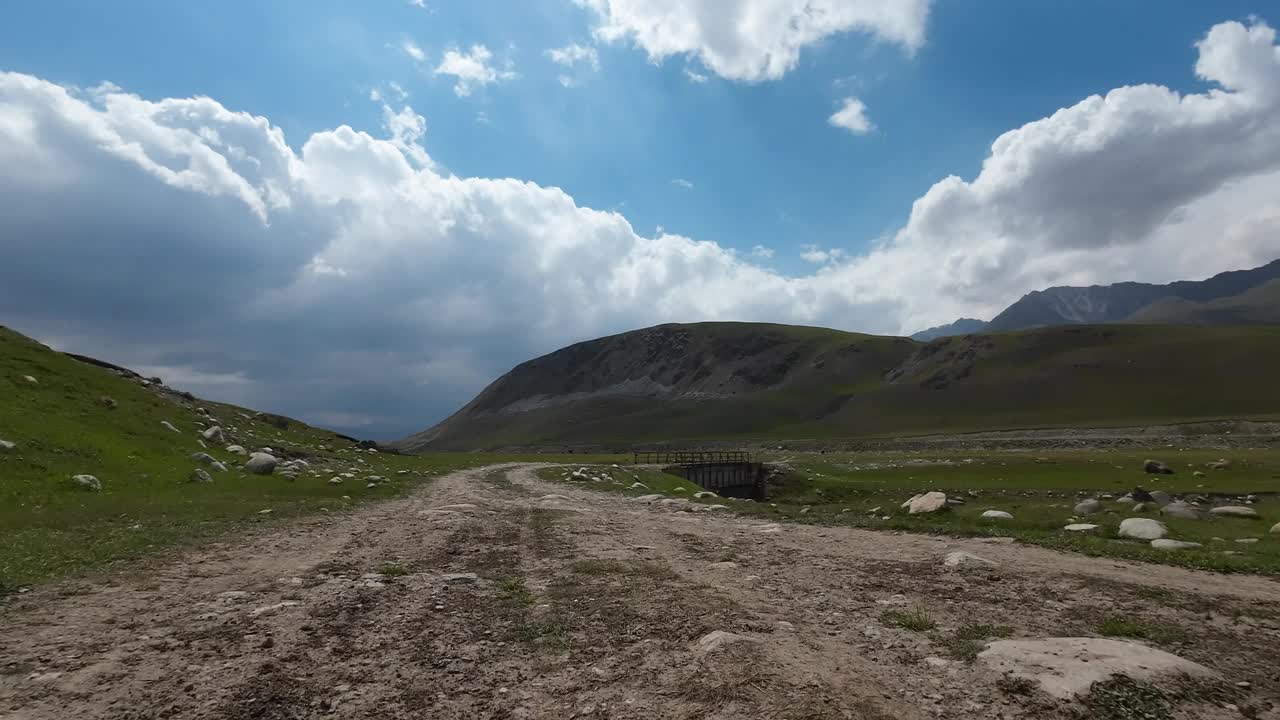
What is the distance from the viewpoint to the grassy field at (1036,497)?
Answer: 1534 cm

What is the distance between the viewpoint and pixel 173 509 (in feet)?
63.4

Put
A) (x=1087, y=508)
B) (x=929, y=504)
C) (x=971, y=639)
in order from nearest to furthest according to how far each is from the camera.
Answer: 1. (x=971, y=639)
2. (x=929, y=504)
3. (x=1087, y=508)

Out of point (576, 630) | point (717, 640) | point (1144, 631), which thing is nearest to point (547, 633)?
point (576, 630)

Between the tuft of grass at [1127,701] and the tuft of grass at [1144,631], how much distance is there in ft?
8.15

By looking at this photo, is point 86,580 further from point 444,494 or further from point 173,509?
point 444,494

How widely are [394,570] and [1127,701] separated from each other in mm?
11611

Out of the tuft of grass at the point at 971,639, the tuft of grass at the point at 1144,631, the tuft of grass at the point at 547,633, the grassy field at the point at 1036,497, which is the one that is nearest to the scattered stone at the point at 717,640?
the tuft of grass at the point at 547,633

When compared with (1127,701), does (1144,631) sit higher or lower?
lower

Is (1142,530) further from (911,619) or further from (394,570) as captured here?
(394,570)

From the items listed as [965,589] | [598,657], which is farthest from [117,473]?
[965,589]

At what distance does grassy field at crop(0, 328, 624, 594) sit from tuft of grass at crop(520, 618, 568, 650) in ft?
30.1

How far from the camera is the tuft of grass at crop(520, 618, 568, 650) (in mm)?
7750

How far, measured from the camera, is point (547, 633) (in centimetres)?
818

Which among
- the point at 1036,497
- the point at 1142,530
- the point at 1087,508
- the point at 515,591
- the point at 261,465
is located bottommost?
the point at 1036,497
